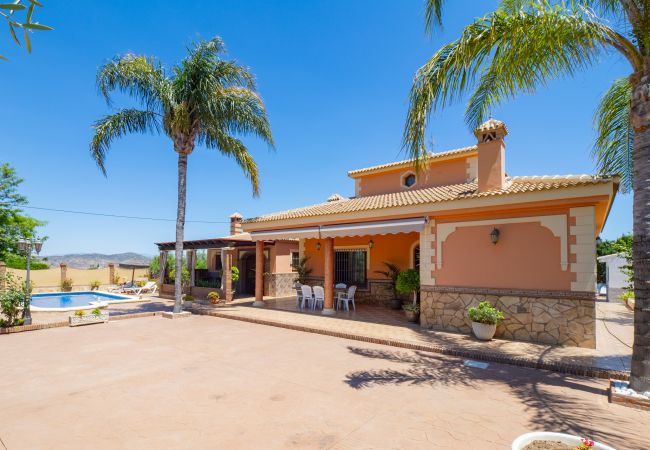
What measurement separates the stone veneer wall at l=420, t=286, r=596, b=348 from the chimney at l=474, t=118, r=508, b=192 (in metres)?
3.65

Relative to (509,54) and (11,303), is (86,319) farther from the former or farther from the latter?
(509,54)

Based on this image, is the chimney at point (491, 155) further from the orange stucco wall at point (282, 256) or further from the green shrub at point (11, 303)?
the green shrub at point (11, 303)

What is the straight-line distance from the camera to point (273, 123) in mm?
16641

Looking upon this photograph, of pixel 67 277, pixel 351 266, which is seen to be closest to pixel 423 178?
pixel 351 266

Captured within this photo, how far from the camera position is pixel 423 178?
748 inches

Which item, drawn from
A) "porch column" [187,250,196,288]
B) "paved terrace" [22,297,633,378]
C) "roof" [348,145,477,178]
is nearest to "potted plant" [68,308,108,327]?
"paved terrace" [22,297,633,378]

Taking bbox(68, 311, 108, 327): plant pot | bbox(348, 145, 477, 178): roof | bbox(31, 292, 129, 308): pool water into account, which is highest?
bbox(348, 145, 477, 178): roof

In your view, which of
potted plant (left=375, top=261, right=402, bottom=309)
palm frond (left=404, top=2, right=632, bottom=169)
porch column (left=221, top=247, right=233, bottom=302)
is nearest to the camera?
palm frond (left=404, top=2, right=632, bottom=169)

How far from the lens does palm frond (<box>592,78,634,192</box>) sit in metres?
8.71

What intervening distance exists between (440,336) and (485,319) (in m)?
1.54

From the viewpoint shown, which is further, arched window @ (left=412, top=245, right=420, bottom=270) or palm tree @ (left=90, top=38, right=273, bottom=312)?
arched window @ (left=412, top=245, right=420, bottom=270)

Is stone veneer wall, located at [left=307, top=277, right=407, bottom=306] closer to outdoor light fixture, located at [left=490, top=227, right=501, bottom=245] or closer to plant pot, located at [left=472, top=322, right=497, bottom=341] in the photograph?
plant pot, located at [left=472, top=322, right=497, bottom=341]

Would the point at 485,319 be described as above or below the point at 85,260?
above

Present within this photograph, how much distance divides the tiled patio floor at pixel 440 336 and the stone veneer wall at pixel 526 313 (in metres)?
0.37
